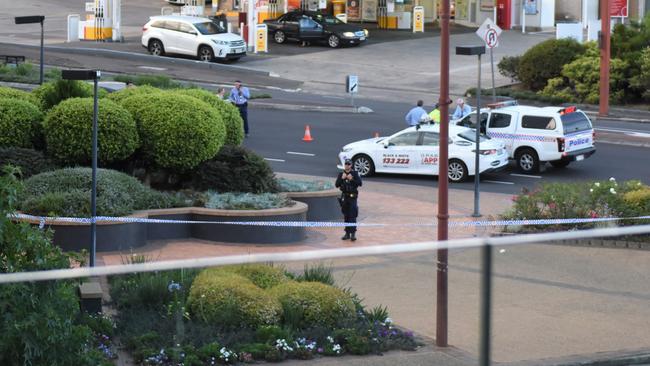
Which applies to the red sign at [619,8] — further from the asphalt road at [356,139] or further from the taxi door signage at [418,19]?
the taxi door signage at [418,19]

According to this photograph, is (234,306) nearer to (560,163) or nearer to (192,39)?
(560,163)

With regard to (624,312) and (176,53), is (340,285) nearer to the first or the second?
(624,312)

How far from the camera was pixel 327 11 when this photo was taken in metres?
60.6

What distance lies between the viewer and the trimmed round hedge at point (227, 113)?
24.1 metres

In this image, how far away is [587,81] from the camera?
41125 millimetres

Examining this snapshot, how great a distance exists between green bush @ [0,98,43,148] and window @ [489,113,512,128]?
37.5ft

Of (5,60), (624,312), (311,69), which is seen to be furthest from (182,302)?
(311,69)

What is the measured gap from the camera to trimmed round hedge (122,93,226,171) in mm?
22359

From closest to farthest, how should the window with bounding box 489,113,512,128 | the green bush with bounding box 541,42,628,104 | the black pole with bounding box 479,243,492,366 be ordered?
1. the black pole with bounding box 479,243,492,366
2. the window with bounding box 489,113,512,128
3. the green bush with bounding box 541,42,628,104

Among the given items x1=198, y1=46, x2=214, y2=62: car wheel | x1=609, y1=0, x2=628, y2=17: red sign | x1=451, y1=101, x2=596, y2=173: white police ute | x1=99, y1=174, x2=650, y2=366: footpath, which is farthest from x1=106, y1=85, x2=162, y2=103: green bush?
x1=609, y1=0, x2=628, y2=17: red sign

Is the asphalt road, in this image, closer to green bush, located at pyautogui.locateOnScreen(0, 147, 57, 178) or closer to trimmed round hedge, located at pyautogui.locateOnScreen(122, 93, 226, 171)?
trimmed round hedge, located at pyautogui.locateOnScreen(122, 93, 226, 171)

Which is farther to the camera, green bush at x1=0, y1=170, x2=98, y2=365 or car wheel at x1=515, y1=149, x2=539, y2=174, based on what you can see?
car wheel at x1=515, y1=149, x2=539, y2=174

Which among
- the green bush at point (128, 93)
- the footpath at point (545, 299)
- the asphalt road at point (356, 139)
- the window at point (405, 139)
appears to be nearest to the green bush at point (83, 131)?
the green bush at point (128, 93)

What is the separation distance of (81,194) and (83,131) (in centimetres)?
222
